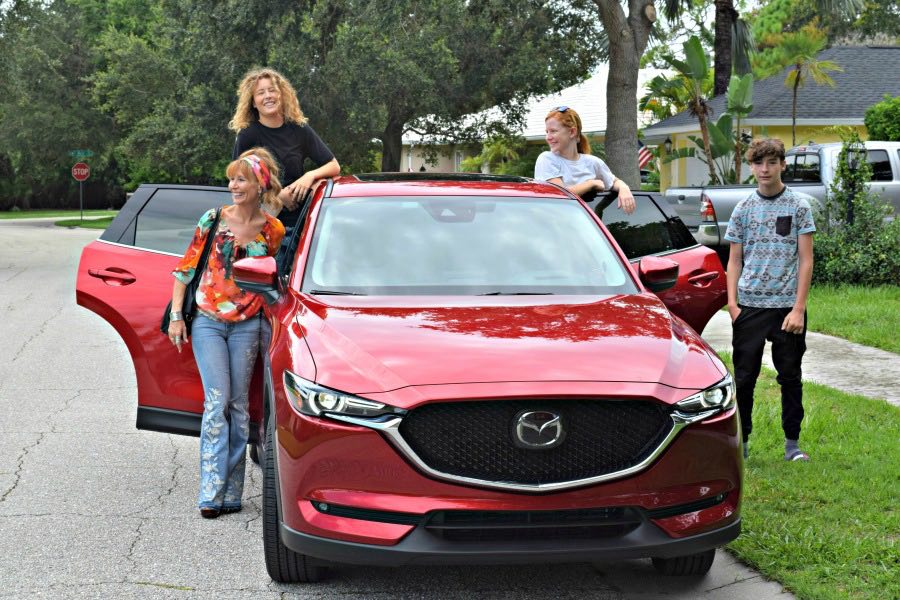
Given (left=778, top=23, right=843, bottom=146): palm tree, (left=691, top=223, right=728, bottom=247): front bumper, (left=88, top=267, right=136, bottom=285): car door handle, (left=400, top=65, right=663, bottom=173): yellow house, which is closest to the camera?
(left=88, top=267, right=136, bottom=285): car door handle

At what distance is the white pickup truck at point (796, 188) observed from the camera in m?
16.9

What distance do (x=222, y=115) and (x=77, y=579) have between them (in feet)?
95.2

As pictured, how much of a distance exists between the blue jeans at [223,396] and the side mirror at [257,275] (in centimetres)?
47

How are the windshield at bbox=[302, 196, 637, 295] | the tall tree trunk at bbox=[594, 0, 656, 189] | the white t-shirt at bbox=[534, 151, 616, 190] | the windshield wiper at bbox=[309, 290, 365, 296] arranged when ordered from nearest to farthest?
1. the windshield wiper at bbox=[309, 290, 365, 296]
2. the windshield at bbox=[302, 196, 637, 295]
3. the white t-shirt at bbox=[534, 151, 616, 190]
4. the tall tree trunk at bbox=[594, 0, 656, 189]

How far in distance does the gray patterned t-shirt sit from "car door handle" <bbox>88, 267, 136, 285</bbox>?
3.26 meters

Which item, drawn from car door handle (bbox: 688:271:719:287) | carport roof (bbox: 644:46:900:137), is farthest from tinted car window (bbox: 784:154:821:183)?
car door handle (bbox: 688:271:719:287)

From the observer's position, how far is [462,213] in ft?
18.4

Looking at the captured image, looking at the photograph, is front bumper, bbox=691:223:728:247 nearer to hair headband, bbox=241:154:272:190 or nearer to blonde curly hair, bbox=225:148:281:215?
blonde curly hair, bbox=225:148:281:215

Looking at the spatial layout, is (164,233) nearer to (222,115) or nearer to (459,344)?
(459,344)

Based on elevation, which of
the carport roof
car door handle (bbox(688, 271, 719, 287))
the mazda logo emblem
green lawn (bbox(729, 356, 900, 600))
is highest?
the carport roof

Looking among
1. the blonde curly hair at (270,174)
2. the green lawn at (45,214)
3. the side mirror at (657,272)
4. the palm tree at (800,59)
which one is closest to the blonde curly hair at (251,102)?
the blonde curly hair at (270,174)

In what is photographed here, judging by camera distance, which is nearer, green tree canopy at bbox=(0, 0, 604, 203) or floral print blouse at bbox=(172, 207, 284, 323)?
floral print blouse at bbox=(172, 207, 284, 323)

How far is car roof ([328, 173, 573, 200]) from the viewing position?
5762 mm

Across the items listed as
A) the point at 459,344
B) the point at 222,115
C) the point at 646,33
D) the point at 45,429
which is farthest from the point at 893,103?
the point at 459,344
